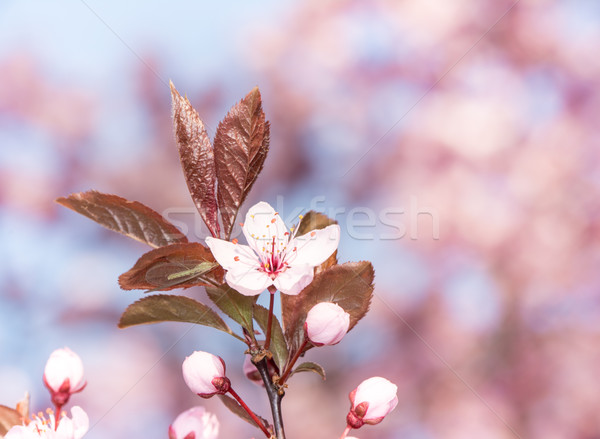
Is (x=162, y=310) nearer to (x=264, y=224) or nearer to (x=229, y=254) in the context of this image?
(x=229, y=254)

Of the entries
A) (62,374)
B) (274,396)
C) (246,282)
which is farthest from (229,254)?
(62,374)

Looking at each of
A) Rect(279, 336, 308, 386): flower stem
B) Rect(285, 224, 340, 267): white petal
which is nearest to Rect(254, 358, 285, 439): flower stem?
Rect(279, 336, 308, 386): flower stem

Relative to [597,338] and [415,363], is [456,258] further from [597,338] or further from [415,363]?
[597,338]

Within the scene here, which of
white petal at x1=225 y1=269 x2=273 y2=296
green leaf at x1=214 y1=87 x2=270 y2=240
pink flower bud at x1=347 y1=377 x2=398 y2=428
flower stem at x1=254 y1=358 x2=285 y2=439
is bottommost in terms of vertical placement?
pink flower bud at x1=347 y1=377 x2=398 y2=428

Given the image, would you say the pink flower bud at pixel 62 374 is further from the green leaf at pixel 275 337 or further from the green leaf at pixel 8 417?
the green leaf at pixel 275 337

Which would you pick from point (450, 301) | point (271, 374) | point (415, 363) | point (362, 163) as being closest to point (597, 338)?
point (450, 301)

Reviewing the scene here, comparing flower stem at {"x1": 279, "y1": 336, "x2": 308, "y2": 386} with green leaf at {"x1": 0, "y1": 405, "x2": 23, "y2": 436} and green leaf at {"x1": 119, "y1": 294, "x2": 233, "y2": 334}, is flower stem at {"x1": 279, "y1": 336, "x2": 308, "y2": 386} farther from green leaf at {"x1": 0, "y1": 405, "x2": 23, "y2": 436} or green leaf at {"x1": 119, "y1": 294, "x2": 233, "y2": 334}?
green leaf at {"x1": 0, "y1": 405, "x2": 23, "y2": 436}
